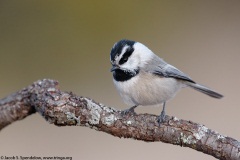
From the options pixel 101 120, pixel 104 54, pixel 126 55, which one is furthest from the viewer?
pixel 104 54

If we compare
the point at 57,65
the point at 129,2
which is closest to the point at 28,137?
the point at 57,65

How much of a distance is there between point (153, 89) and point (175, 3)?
2.16 metres

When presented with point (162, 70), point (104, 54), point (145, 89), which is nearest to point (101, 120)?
point (145, 89)

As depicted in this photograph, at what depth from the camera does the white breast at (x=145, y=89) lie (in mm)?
2344

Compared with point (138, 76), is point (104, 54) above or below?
above

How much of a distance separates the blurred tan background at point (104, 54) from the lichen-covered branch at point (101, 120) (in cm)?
139

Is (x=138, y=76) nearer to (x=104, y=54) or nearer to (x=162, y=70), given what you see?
(x=162, y=70)

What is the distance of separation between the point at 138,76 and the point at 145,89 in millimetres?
84

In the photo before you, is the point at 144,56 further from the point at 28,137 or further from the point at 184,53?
the point at 184,53

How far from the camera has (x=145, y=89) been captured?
2350 millimetres

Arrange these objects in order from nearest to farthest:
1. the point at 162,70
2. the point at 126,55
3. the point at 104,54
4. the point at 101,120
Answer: the point at 101,120 → the point at 126,55 → the point at 162,70 → the point at 104,54

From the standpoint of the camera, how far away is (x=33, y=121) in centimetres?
350

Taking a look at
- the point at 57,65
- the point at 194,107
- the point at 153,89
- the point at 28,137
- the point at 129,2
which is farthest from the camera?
the point at 129,2

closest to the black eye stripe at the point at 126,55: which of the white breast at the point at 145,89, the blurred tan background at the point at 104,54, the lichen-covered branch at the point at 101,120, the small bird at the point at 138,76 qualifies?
the small bird at the point at 138,76
